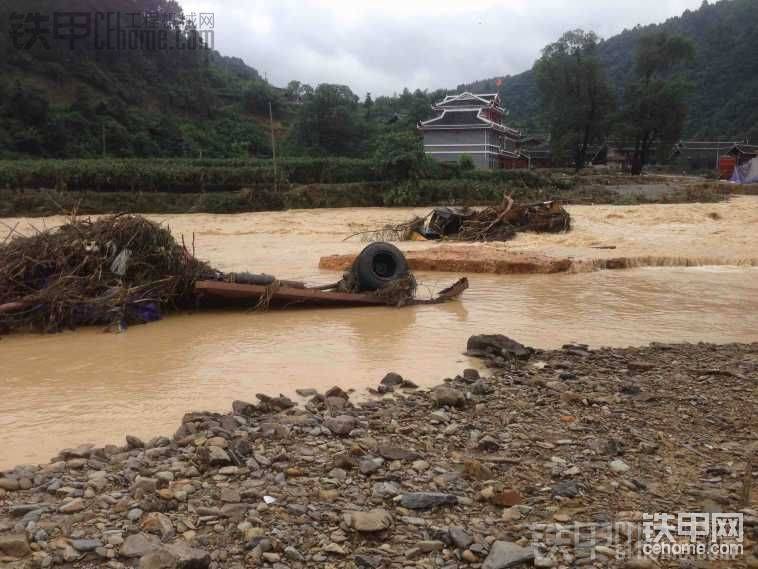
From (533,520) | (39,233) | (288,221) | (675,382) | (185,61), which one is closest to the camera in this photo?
(533,520)

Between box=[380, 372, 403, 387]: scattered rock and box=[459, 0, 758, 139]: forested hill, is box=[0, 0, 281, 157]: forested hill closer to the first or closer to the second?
box=[459, 0, 758, 139]: forested hill

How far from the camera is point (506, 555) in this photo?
120 inches

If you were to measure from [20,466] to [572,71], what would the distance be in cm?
4755

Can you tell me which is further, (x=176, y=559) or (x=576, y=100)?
(x=576, y=100)

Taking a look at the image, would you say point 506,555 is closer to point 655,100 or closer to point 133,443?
point 133,443

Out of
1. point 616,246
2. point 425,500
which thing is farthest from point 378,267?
point 616,246

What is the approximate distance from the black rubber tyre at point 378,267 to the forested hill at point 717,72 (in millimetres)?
48937

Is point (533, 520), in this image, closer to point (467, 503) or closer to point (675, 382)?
point (467, 503)

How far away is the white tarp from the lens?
132 feet

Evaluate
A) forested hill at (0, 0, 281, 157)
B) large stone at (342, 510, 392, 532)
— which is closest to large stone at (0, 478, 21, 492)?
large stone at (342, 510, 392, 532)

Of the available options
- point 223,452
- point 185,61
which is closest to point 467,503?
point 223,452

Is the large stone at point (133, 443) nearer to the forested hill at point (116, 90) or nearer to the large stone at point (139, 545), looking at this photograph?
Answer: the large stone at point (139, 545)

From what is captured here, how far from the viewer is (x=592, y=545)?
3150mm

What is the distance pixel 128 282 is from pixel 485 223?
1166 cm
